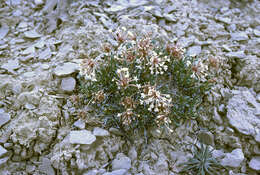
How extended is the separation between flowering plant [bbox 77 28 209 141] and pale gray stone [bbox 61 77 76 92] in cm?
14

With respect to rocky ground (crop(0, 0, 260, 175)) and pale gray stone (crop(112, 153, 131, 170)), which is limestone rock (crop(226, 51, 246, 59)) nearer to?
rocky ground (crop(0, 0, 260, 175))

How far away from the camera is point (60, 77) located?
10.7ft

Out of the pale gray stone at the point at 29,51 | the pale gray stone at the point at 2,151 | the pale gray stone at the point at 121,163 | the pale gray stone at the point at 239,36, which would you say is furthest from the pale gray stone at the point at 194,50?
the pale gray stone at the point at 2,151

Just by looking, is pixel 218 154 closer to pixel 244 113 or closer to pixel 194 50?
pixel 244 113

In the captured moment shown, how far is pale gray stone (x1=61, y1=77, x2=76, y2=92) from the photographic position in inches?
124

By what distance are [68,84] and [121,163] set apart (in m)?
1.30

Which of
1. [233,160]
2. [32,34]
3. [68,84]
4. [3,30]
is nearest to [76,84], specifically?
[68,84]

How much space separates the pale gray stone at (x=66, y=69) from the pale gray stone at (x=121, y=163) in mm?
1367

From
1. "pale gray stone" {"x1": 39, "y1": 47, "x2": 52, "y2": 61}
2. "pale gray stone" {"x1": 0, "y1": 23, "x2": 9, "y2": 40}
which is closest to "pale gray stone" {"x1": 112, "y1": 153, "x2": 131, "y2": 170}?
"pale gray stone" {"x1": 39, "y1": 47, "x2": 52, "y2": 61}

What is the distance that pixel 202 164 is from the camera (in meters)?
2.74

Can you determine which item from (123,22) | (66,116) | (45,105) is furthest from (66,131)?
(123,22)

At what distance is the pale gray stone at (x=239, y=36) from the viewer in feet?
13.5

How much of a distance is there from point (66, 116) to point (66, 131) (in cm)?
20

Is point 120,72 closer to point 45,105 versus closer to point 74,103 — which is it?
point 74,103
